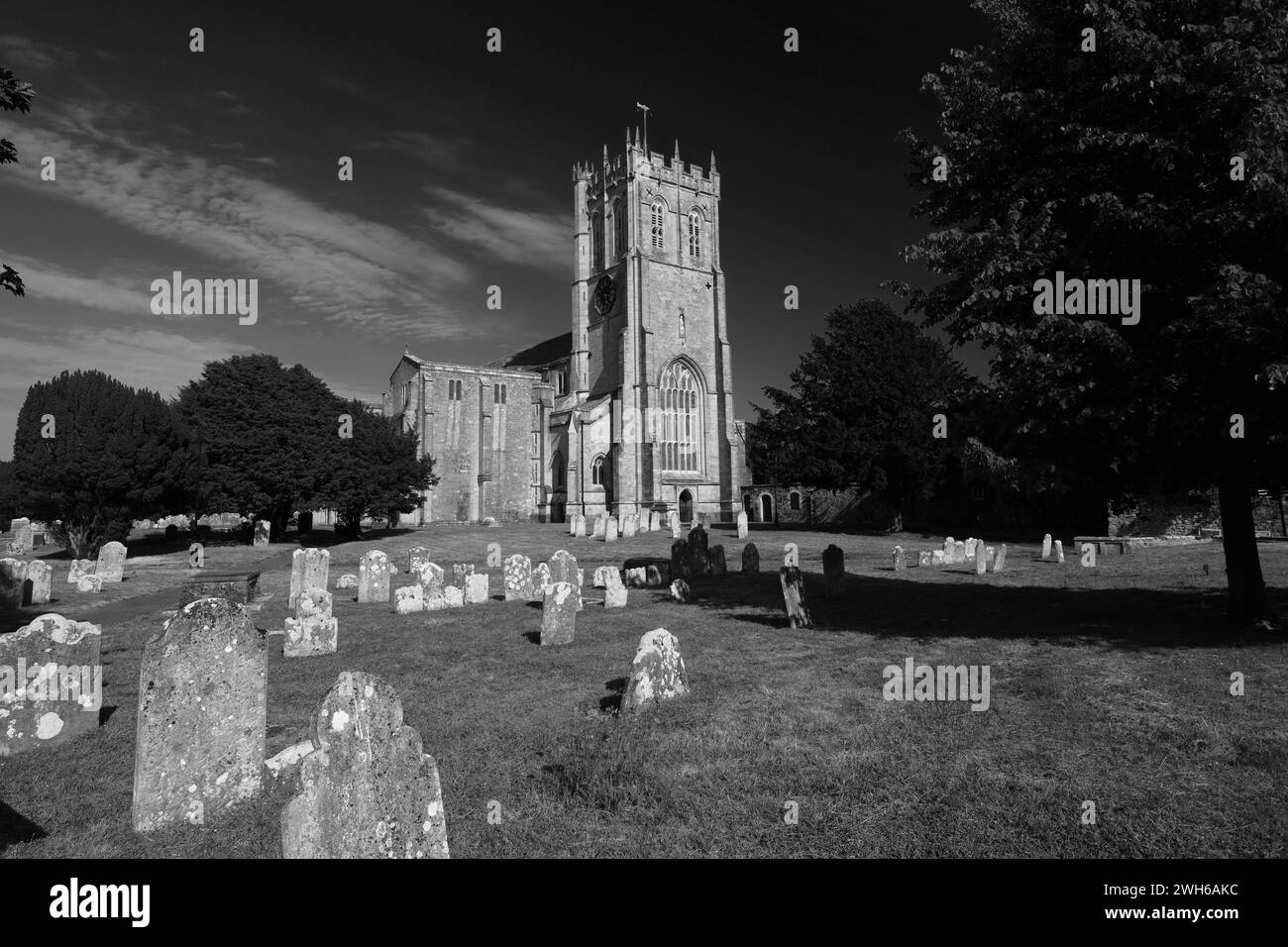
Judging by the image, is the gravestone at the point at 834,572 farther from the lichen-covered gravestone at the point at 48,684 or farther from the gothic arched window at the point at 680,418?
the gothic arched window at the point at 680,418

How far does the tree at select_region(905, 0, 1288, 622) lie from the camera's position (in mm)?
8180

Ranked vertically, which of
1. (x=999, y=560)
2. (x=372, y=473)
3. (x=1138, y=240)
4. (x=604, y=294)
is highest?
(x=604, y=294)

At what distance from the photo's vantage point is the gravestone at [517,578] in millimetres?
16641

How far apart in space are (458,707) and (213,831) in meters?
2.77

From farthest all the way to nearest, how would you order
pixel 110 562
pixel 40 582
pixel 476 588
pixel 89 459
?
pixel 89 459 < pixel 110 562 < pixel 40 582 < pixel 476 588

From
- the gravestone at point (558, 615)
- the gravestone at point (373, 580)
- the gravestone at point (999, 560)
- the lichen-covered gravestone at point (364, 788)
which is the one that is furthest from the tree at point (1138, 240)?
the gravestone at point (373, 580)

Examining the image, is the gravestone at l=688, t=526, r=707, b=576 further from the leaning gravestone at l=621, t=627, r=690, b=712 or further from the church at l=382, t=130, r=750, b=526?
the church at l=382, t=130, r=750, b=526

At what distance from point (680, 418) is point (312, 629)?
47.8m

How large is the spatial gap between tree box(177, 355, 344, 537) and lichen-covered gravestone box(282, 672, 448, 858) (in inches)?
1477

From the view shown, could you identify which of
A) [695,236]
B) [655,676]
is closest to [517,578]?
[655,676]

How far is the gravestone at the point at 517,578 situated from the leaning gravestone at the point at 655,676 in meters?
9.57

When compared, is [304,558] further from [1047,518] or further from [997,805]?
[1047,518]

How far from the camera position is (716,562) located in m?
21.6

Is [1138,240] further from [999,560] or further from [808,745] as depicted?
[999,560]
